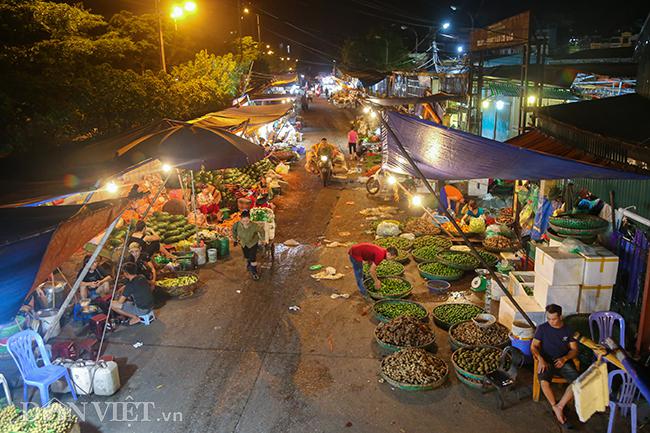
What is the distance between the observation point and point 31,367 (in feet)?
22.7

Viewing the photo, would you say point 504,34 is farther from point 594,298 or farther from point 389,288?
point 594,298

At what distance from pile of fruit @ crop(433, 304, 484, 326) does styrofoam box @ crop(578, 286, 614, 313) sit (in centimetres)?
202

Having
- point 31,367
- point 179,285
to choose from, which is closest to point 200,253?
point 179,285

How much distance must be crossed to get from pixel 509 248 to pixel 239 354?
7138 millimetres

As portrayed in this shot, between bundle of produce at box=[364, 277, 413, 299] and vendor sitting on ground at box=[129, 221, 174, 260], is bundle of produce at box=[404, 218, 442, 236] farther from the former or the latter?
vendor sitting on ground at box=[129, 221, 174, 260]

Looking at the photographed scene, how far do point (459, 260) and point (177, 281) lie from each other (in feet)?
21.0

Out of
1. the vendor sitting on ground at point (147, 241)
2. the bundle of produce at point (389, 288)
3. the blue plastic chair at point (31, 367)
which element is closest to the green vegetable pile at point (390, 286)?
the bundle of produce at point (389, 288)

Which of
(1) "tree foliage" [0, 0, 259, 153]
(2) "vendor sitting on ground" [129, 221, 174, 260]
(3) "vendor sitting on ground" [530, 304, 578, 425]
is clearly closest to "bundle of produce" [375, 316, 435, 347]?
(3) "vendor sitting on ground" [530, 304, 578, 425]

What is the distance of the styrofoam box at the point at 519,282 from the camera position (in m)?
8.51

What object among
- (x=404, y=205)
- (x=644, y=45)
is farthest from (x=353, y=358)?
(x=404, y=205)

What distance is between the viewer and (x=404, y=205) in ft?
56.2

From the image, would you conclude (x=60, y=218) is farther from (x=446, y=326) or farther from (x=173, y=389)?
(x=446, y=326)

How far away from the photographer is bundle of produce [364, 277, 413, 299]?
389 inches

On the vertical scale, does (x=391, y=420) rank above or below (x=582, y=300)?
below
